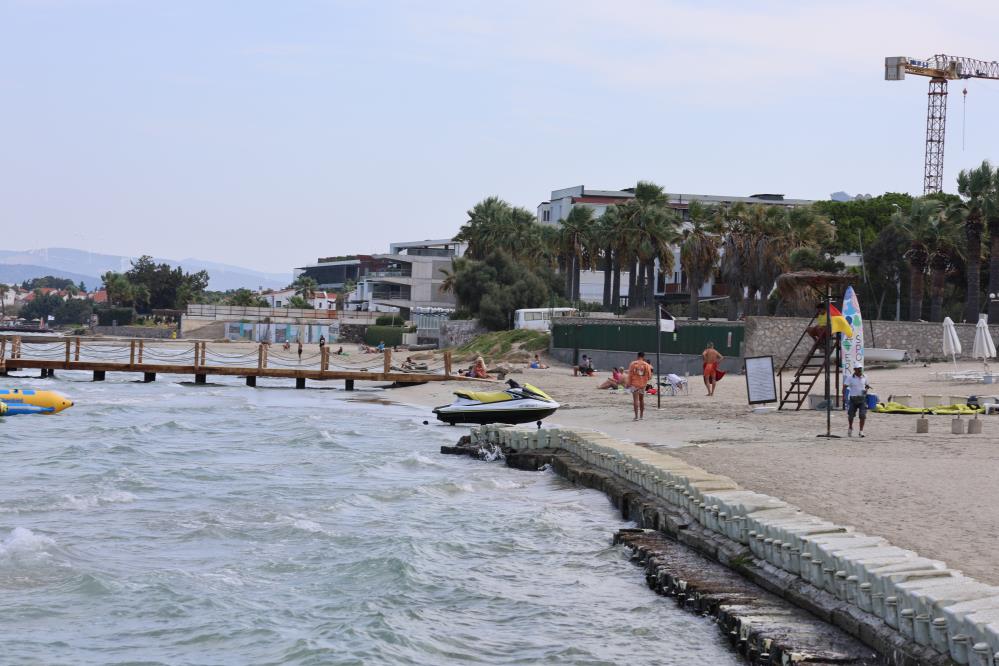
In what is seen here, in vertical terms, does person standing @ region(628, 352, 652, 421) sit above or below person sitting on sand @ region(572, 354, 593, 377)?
above

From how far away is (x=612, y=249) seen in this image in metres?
71.8

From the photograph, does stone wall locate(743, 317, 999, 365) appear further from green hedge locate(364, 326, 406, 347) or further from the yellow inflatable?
green hedge locate(364, 326, 406, 347)

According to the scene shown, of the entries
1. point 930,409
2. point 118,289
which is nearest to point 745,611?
point 930,409

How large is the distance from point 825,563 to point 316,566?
6887mm

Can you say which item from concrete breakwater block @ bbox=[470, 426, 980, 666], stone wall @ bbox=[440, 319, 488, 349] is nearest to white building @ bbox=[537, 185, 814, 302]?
stone wall @ bbox=[440, 319, 488, 349]

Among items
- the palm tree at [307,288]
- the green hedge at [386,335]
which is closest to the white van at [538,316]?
the green hedge at [386,335]

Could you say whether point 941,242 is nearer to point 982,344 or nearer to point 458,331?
point 982,344

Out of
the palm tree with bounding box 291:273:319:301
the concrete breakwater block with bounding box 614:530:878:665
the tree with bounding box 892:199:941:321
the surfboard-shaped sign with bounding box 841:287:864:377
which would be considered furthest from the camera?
the palm tree with bounding box 291:273:319:301

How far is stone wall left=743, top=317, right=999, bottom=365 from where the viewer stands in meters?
45.2

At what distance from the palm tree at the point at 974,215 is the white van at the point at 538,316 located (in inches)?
891

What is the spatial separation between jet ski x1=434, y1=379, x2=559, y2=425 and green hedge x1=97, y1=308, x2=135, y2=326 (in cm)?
11406

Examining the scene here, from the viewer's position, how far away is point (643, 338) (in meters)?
49.4

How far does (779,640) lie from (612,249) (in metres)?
62.8

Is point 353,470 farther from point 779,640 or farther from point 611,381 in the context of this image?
point 611,381
